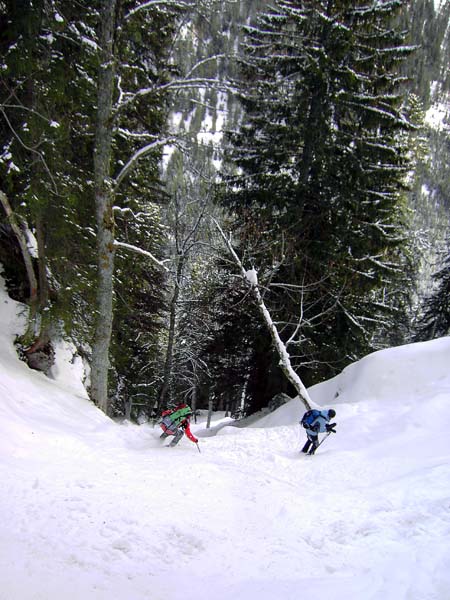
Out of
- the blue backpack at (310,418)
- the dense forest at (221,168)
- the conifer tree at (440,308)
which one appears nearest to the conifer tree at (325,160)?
the dense forest at (221,168)

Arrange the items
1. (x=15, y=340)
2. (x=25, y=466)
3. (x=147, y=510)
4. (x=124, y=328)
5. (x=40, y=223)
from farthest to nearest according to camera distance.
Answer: (x=124, y=328), (x=15, y=340), (x=40, y=223), (x=25, y=466), (x=147, y=510)

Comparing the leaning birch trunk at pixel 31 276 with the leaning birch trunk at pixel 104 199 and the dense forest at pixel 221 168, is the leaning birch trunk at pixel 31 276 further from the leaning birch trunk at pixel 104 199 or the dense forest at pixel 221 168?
the leaning birch trunk at pixel 104 199

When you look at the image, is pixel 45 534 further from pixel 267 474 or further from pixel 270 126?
pixel 270 126

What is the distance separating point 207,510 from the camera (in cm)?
451

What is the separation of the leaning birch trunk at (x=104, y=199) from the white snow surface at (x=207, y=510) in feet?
3.24

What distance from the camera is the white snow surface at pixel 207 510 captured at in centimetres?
314

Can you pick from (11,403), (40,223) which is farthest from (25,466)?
(40,223)

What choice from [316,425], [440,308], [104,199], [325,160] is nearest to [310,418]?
[316,425]

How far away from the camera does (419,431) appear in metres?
7.46

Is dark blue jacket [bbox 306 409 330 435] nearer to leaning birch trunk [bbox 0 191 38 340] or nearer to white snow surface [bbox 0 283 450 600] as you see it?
white snow surface [bbox 0 283 450 600]

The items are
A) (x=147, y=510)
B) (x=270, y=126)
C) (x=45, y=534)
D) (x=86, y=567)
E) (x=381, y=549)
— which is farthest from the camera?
(x=270, y=126)

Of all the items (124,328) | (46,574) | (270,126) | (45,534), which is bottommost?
(124,328)

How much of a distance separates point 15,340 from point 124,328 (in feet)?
21.5

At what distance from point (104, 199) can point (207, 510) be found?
600cm
